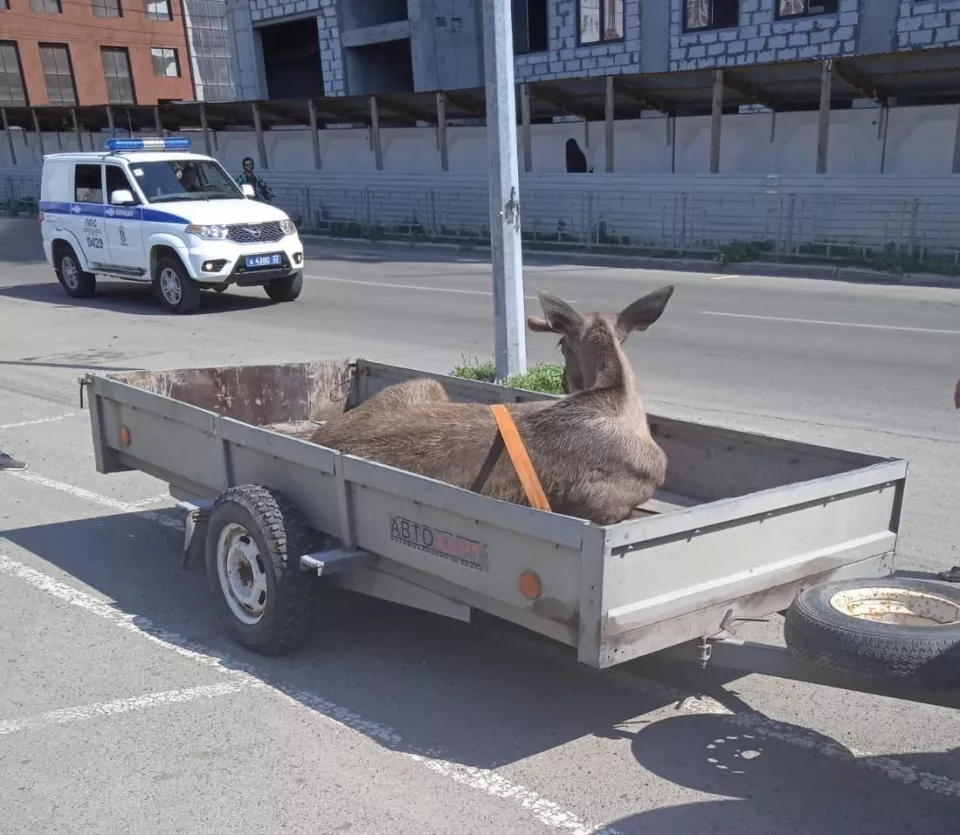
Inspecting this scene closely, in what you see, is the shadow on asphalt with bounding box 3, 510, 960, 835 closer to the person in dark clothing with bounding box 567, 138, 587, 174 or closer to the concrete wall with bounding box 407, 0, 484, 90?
the person in dark clothing with bounding box 567, 138, 587, 174

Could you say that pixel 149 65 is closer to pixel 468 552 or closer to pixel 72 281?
pixel 72 281

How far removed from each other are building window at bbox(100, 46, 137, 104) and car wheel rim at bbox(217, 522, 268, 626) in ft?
194

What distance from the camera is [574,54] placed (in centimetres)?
3216

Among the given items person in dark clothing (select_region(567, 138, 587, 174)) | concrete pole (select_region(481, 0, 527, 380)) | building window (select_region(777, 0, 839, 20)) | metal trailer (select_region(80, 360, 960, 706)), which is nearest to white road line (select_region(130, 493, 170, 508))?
metal trailer (select_region(80, 360, 960, 706))

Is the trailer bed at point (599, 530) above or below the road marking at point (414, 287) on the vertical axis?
above

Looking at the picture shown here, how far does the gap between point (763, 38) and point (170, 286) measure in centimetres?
1854

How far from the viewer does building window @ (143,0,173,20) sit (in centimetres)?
5894

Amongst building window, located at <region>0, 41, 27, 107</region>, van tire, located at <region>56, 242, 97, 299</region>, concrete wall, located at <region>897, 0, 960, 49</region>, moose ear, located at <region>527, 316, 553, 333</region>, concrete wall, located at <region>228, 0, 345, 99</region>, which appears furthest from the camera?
building window, located at <region>0, 41, 27, 107</region>

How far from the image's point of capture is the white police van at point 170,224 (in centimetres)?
1568

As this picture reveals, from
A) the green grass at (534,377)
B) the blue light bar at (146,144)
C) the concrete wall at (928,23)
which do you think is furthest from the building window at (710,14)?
the green grass at (534,377)

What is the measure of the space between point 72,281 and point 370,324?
22.2 feet

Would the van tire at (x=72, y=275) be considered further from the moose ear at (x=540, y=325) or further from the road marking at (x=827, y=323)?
the moose ear at (x=540, y=325)

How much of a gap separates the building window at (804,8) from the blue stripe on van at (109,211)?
18.4 m

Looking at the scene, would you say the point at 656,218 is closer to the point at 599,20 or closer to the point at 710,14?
the point at 710,14
